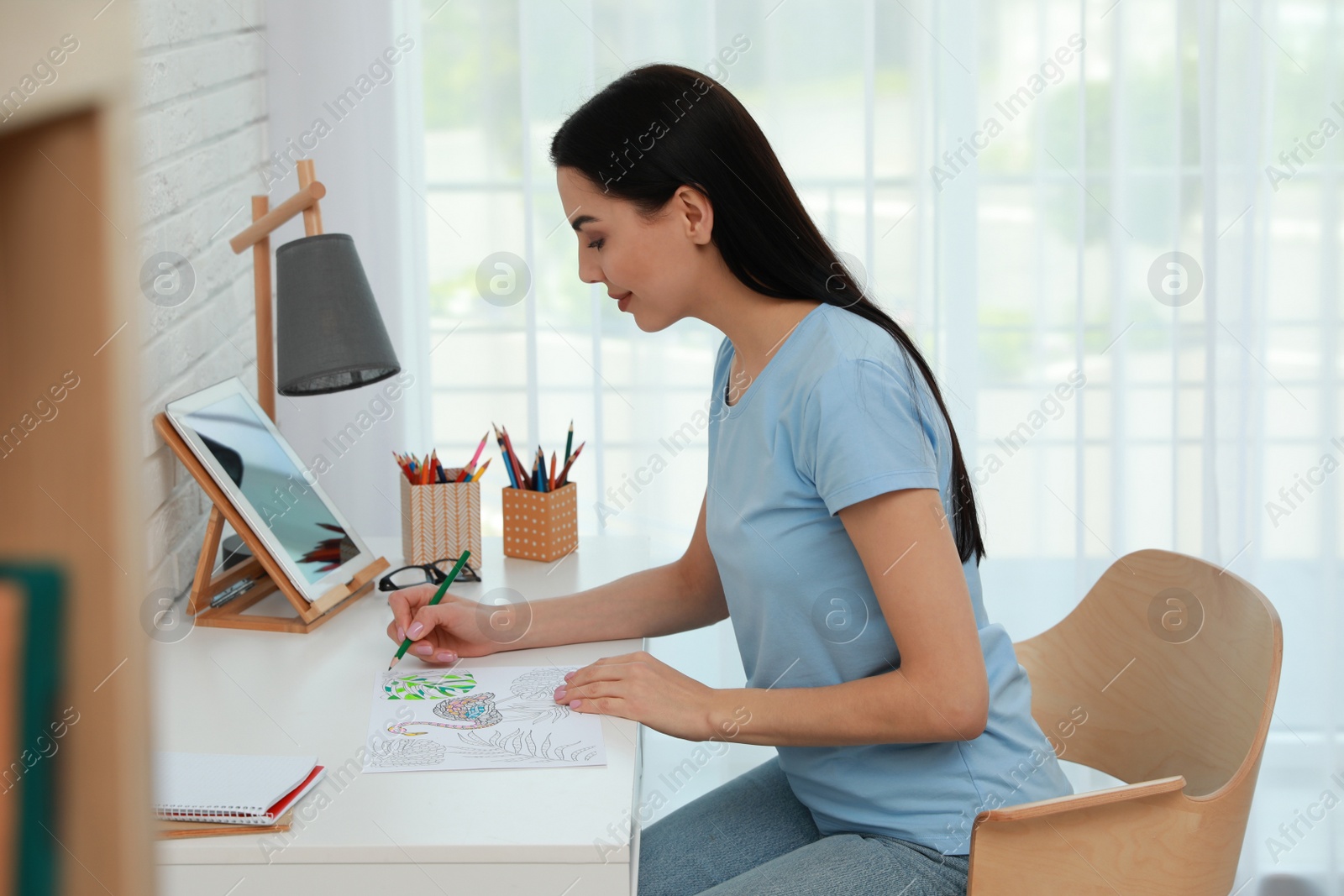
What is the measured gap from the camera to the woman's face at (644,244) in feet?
3.67

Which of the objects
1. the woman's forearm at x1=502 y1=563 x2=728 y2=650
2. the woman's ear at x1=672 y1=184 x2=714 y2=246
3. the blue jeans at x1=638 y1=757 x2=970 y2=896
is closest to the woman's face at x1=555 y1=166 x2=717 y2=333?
the woman's ear at x1=672 y1=184 x2=714 y2=246

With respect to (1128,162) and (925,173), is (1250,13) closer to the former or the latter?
(1128,162)

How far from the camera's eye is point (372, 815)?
0.86 metres

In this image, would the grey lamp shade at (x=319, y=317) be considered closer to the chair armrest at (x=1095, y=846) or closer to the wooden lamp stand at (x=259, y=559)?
the wooden lamp stand at (x=259, y=559)

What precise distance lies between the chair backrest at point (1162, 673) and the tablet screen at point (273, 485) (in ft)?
2.77

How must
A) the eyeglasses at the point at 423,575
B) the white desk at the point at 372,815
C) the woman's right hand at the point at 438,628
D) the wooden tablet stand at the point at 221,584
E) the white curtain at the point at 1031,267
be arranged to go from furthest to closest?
the white curtain at the point at 1031,267 → the eyeglasses at the point at 423,575 → the wooden tablet stand at the point at 221,584 → the woman's right hand at the point at 438,628 → the white desk at the point at 372,815

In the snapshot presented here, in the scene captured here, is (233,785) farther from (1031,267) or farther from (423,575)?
(1031,267)

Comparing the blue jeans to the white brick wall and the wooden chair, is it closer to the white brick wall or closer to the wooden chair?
the wooden chair

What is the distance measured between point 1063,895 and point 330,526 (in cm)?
94

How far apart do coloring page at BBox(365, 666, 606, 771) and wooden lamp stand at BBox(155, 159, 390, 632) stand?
197mm

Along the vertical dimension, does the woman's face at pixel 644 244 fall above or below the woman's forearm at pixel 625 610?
above

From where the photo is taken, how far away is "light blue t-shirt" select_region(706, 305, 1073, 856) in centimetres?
104

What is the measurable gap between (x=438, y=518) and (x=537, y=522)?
13 centimetres

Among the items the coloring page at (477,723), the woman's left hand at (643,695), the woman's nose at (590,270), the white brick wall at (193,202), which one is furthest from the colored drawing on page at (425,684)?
the woman's nose at (590,270)
